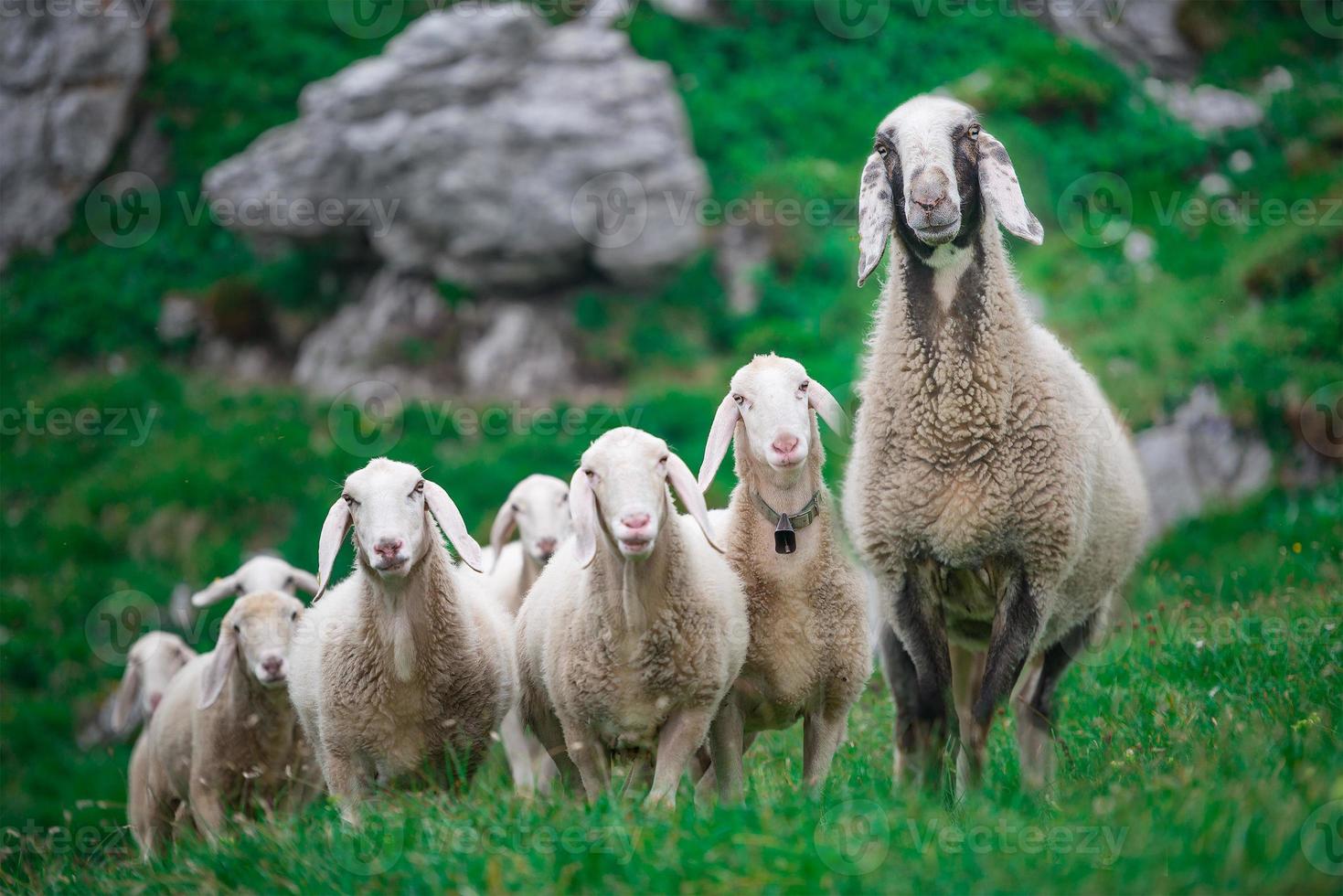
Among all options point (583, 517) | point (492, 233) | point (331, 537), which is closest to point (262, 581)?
point (331, 537)

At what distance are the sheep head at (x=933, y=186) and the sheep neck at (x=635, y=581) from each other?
4.31 feet

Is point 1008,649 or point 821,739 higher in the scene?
point 1008,649

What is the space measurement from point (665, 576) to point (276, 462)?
35.5 feet

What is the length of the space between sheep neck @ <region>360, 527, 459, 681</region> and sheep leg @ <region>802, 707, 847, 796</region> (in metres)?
1.52

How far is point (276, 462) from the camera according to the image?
592 inches

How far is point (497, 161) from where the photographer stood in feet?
53.5

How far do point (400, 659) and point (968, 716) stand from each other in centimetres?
254

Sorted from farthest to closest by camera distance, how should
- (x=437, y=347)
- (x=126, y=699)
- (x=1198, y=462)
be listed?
1. (x=437, y=347)
2. (x=1198, y=462)
3. (x=126, y=699)

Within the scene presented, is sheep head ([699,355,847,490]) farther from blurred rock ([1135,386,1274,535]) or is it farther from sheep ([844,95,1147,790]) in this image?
blurred rock ([1135,386,1274,535])

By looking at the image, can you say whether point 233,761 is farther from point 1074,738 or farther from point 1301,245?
point 1301,245

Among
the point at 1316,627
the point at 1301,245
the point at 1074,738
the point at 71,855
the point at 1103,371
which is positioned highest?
the point at 1301,245

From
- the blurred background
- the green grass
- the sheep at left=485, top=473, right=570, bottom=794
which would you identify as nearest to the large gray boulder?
the blurred background

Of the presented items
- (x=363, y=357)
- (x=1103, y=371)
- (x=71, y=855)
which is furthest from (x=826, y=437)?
(x=71, y=855)

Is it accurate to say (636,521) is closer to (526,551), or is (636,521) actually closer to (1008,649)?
(1008,649)
